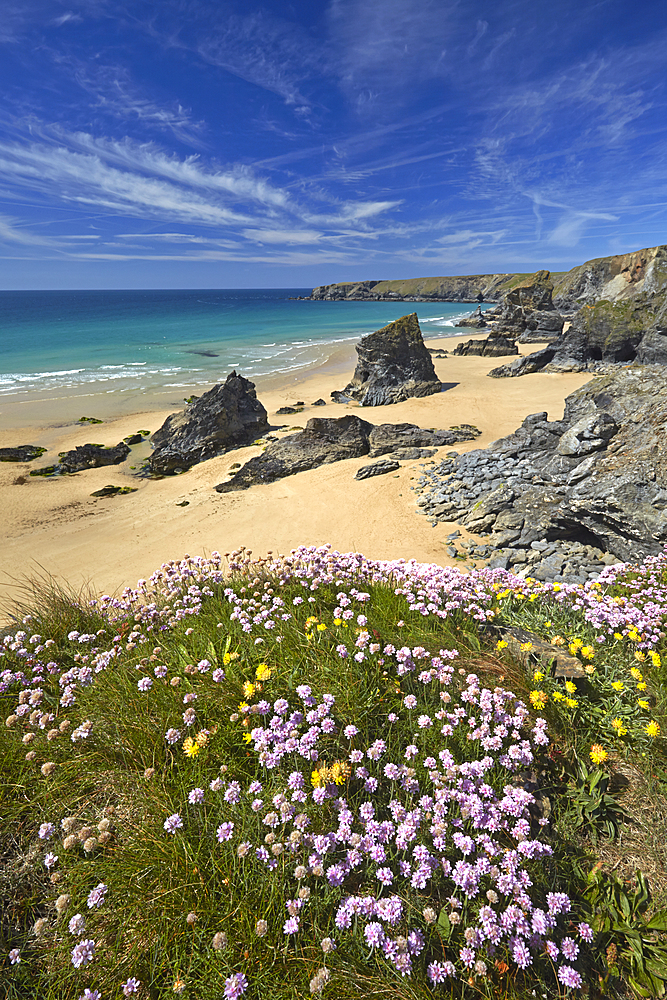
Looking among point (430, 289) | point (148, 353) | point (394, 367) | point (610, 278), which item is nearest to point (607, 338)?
point (394, 367)

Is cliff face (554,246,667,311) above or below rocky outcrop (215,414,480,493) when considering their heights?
above

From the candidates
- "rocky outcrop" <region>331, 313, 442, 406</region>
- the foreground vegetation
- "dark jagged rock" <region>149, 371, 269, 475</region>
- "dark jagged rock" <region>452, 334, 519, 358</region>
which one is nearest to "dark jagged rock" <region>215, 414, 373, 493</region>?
"dark jagged rock" <region>149, 371, 269, 475</region>

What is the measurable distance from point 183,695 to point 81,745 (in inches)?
27.7

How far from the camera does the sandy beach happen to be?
33.3ft

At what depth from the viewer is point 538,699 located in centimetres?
290

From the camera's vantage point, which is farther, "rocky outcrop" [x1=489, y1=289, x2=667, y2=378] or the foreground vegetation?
"rocky outcrop" [x1=489, y1=289, x2=667, y2=378]

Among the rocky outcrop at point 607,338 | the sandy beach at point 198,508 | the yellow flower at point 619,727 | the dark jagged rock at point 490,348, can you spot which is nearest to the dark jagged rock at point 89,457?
the sandy beach at point 198,508

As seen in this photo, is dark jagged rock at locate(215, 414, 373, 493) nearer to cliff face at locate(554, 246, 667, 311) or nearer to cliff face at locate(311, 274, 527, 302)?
cliff face at locate(554, 246, 667, 311)

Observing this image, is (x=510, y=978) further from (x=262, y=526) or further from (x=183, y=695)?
(x=262, y=526)

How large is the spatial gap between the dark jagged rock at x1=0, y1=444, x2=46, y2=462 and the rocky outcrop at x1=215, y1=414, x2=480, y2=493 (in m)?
10.5

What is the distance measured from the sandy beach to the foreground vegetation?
4.18 metres

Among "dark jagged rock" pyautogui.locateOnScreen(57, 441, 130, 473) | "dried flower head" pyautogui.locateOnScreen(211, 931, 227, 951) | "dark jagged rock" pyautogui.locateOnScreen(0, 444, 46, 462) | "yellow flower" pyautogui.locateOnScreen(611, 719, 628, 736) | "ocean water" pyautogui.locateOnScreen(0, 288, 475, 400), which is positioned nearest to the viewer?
"dried flower head" pyautogui.locateOnScreen(211, 931, 227, 951)

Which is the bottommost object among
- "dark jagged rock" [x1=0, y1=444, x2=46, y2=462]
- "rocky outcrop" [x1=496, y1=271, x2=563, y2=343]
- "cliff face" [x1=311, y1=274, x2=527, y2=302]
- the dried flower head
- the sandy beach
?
the sandy beach

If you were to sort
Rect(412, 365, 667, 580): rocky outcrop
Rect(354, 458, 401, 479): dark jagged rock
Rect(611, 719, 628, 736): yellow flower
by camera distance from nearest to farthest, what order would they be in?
Rect(611, 719, 628, 736): yellow flower < Rect(412, 365, 667, 580): rocky outcrop < Rect(354, 458, 401, 479): dark jagged rock
